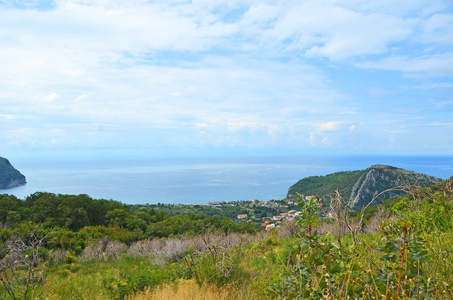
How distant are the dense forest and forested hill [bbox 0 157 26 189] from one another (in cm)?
7211

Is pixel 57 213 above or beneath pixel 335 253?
beneath

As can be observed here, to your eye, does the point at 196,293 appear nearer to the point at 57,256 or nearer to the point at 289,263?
the point at 289,263

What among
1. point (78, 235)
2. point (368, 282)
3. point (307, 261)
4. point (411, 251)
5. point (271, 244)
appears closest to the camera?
point (411, 251)

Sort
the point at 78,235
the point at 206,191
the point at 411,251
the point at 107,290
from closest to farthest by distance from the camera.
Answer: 1. the point at 411,251
2. the point at 107,290
3. the point at 78,235
4. the point at 206,191

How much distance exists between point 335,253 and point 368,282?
31cm

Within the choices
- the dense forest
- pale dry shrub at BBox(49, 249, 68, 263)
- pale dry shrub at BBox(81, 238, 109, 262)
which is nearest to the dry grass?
the dense forest

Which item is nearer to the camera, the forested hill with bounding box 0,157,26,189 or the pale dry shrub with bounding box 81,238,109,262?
the pale dry shrub with bounding box 81,238,109,262

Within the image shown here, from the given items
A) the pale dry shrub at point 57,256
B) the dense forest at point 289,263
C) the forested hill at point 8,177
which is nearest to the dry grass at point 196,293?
the dense forest at point 289,263

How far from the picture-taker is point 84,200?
842 inches

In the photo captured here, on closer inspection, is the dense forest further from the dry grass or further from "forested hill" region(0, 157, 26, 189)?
"forested hill" region(0, 157, 26, 189)

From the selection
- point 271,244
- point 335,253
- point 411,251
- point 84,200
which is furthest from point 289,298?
point 84,200

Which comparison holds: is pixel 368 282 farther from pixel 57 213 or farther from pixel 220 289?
pixel 57 213

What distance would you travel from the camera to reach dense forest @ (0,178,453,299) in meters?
2.18

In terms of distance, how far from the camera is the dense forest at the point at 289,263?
2.18 meters
